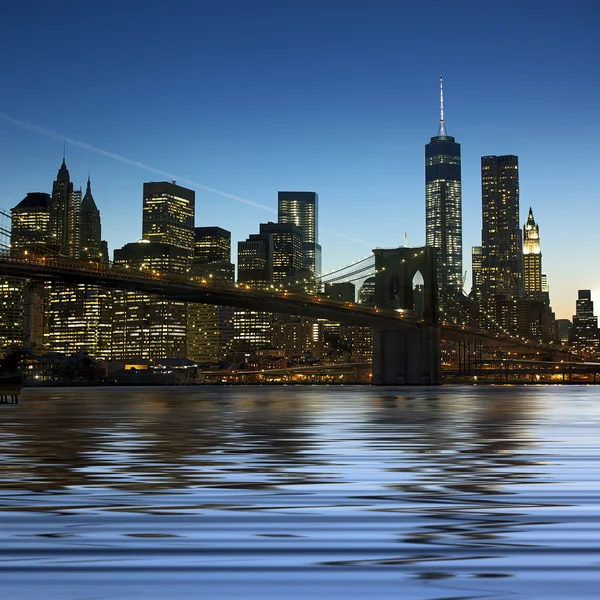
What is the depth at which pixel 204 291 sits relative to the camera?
95.6m

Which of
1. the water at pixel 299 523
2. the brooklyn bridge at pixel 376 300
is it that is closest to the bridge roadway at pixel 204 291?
the brooklyn bridge at pixel 376 300

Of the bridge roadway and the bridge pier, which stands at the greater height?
the bridge roadway

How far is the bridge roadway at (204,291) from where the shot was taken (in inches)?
3201

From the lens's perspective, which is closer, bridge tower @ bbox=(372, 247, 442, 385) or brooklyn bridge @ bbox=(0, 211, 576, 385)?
brooklyn bridge @ bbox=(0, 211, 576, 385)

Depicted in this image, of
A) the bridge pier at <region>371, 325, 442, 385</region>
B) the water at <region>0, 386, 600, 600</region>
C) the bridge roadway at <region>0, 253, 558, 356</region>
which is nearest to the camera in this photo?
the water at <region>0, 386, 600, 600</region>

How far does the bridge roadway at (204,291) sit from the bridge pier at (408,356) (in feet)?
6.67

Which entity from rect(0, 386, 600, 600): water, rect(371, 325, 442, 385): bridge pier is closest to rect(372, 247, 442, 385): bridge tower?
rect(371, 325, 442, 385): bridge pier

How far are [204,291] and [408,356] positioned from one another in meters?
34.0

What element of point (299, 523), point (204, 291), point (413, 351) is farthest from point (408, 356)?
point (299, 523)

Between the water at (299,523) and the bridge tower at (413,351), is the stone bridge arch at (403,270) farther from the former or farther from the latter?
the water at (299,523)

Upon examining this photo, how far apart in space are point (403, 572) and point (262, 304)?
308 ft

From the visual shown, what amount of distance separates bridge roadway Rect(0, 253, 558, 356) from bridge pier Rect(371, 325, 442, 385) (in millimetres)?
2033

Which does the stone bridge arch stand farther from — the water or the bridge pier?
the water

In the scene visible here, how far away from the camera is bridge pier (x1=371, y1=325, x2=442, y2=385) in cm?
11719
